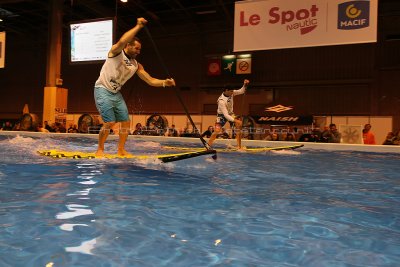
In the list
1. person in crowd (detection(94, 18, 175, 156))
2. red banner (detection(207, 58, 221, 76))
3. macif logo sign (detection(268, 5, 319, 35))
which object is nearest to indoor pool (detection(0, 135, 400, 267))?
person in crowd (detection(94, 18, 175, 156))

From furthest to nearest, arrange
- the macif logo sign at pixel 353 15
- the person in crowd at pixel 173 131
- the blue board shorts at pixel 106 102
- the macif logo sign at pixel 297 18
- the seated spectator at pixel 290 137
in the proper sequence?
1. the person in crowd at pixel 173 131
2. the seated spectator at pixel 290 137
3. the macif logo sign at pixel 297 18
4. the macif logo sign at pixel 353 15
5. the blue board shorts at pixel 106 102

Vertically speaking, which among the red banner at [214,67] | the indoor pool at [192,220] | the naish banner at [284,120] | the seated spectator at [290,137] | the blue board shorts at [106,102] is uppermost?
the red banner at [214,67]

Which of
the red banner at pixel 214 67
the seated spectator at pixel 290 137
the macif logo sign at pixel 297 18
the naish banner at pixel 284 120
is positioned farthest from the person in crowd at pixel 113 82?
the red banner at pixel 214 67

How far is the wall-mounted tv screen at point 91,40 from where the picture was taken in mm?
14938

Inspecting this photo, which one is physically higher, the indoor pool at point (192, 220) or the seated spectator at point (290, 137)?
the seated spectator at point (290, 137)

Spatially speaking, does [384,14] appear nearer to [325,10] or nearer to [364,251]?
[325,10]

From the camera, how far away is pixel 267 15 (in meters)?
11.1

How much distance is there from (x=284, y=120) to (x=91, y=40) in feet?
31.2

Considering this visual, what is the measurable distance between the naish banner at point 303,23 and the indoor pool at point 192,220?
24.3 feet

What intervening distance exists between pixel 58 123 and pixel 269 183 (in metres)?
15.8

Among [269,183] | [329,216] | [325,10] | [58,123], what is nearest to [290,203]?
[329,216]

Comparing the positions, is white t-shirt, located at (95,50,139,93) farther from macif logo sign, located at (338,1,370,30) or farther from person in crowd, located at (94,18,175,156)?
macif logo sign, located at (338,1,370,30)

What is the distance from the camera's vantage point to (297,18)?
421 inches

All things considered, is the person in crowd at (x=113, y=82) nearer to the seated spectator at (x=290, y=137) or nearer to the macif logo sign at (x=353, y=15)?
the macif logo sign at (x=353, y=15)
